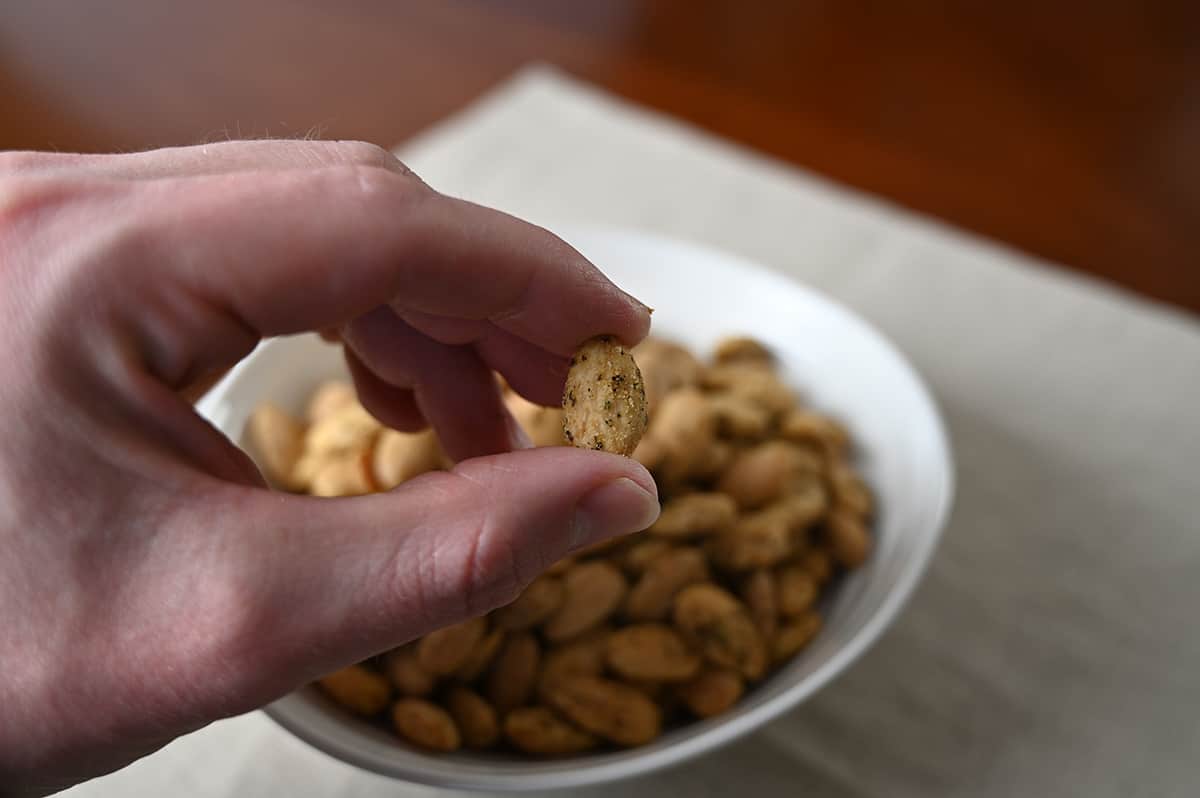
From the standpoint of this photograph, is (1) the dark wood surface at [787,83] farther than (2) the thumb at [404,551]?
Yes

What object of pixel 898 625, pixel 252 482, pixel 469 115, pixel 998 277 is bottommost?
pixel 252 482

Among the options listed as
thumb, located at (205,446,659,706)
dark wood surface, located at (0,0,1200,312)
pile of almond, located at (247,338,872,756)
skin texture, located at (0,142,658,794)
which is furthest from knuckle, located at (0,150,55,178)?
dark wood surface, located at (0,0,1200,312)

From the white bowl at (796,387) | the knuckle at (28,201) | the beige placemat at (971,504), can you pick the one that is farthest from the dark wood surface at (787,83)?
the knuckle at (28,201)

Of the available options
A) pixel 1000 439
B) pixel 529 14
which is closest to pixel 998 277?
pixel 1000 439

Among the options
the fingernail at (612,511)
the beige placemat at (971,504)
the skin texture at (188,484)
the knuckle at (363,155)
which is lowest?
the skin texture at (188,484)

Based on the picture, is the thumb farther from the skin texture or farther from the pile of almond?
the pile of almond

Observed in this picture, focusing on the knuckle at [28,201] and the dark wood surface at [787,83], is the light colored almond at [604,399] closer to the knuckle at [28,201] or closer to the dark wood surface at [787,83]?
the knuckle at [28,201]

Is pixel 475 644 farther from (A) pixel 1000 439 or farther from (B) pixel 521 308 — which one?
(A) pixel 1000 439
